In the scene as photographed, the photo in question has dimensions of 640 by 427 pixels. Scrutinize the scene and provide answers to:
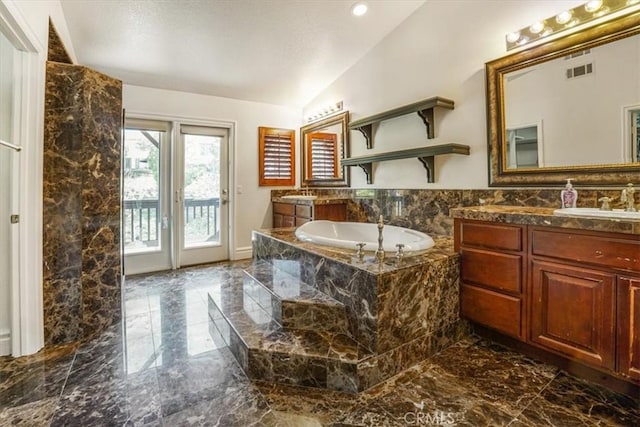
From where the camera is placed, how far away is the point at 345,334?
1.93 meters

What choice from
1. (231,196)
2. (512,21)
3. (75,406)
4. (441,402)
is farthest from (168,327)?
(512,21)

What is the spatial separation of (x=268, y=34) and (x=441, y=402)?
3421mm

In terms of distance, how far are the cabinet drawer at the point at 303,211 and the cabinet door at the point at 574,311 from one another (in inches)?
100

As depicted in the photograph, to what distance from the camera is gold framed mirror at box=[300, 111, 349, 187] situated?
4184 millimetres

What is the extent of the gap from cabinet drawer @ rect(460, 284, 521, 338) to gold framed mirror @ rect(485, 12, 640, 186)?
3.07ft

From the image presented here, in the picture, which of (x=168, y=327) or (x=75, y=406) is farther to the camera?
(x=168, y=327)

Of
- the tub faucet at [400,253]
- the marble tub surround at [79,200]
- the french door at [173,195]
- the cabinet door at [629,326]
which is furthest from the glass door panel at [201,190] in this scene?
the cabinet door at [629,326]

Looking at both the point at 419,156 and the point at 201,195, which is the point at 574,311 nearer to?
the point at 419,156

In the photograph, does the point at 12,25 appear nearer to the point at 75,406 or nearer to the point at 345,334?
the point at 75,406

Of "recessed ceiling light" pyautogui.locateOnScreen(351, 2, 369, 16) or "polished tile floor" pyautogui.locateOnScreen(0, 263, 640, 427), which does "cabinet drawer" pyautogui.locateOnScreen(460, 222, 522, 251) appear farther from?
"recessed ceiling light" pyautogui.locateOnScreen(351, 2, 369, 16)

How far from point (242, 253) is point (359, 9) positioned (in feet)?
10.9

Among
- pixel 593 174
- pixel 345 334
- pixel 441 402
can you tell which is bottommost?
pixel 441 402

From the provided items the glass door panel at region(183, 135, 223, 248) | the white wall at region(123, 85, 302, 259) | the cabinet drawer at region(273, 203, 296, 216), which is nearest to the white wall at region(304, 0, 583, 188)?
the cabinet drawer at region(273, 203, 296, 216)

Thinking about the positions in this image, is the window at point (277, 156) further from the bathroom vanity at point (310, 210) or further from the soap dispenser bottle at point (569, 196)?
the soap dispenser bottle at point (569, 196)
